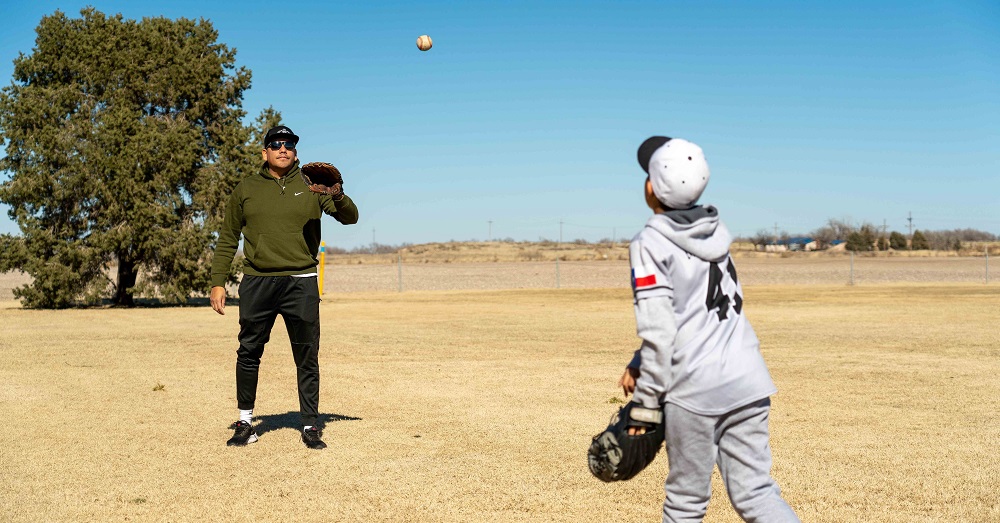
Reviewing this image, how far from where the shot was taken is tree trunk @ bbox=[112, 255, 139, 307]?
86.1 feet

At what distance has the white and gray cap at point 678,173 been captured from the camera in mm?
3531

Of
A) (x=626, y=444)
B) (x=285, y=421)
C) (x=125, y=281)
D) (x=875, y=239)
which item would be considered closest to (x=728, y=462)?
(x=626, y=444)

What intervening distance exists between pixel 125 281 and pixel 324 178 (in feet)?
72.2

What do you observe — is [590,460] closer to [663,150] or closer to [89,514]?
[663,150]

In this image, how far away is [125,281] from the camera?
26797 mm

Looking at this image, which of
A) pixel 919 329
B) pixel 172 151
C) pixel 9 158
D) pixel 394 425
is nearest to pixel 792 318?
pixel 919 329

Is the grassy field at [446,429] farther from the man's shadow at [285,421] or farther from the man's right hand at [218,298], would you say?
the man's right hand at [218,298]

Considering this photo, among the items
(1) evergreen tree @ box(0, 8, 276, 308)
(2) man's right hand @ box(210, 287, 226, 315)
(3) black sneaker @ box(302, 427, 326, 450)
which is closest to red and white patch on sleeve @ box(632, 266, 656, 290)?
(3) black sneaker @ box(302, 427, 326, 450)

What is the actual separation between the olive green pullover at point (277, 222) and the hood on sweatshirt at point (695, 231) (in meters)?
3.97

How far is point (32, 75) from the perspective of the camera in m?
25.7

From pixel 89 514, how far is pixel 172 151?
21.6 m

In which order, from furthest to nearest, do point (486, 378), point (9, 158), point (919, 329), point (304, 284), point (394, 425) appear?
point (9, 158), point (919, 329), point (486, 378), point (394, 425), point (304, 284)

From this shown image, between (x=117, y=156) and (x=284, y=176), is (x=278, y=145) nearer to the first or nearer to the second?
(x=284, y=176)

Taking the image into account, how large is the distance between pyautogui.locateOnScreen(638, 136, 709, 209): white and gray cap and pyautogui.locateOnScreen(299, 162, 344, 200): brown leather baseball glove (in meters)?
3.75
